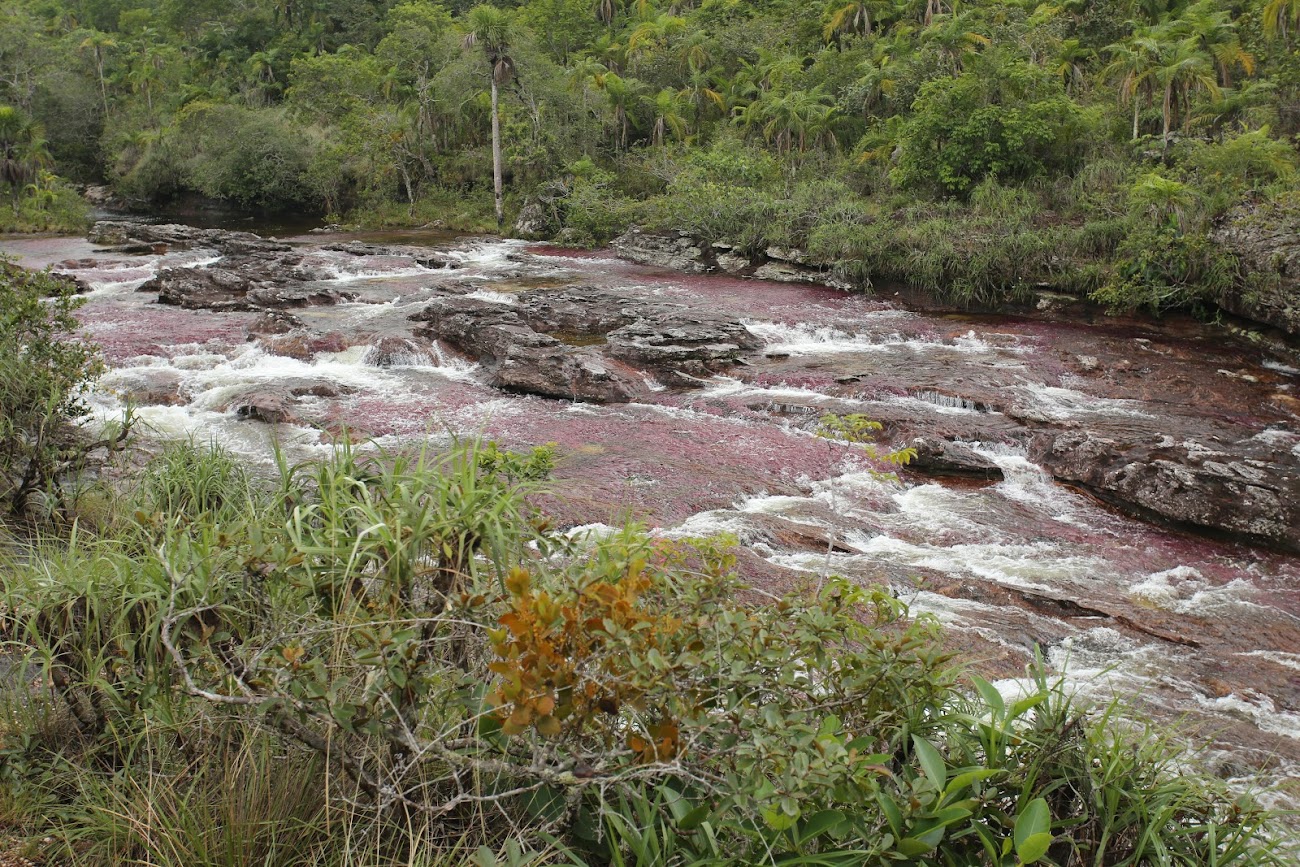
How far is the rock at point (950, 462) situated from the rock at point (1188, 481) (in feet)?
2.76

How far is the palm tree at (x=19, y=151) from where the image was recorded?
40.2 m

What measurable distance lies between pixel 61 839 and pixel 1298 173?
2280 cm

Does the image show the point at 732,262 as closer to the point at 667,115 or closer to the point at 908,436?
the point at 667,115

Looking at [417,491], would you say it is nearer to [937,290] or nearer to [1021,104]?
[937,290]

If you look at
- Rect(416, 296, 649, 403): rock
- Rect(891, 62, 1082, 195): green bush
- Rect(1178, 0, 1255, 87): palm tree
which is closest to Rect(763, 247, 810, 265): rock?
Rect(891, 62, 1082, 195): green bush

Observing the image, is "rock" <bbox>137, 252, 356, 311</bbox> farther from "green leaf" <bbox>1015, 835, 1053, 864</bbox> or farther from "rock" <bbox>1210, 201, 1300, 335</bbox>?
"green leaf" <bbox>1015, 835, 1053, 864</bbox>

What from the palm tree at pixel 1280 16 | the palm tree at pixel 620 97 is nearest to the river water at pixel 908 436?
the palm tree at pixel 1280 16

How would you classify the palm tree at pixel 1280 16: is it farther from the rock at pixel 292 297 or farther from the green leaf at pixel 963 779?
the green leaf at pixel 963 779

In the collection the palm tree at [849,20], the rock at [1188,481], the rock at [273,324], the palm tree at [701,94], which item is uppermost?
the palm tree at [849,20]

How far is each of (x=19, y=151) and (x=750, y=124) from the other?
35.1 metres

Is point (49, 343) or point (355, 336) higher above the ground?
point (49, 343)

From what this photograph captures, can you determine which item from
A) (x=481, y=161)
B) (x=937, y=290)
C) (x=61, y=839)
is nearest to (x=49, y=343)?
(x=61, y=839)

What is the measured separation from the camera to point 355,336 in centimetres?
1631

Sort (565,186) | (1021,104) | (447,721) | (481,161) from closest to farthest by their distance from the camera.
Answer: (447,721)
(1021,104)
(565,186)
(481,161)
